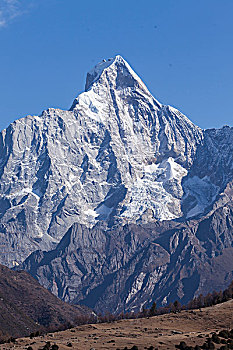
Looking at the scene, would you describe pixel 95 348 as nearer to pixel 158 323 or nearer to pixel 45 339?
pixel 45 339

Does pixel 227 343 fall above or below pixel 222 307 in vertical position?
below

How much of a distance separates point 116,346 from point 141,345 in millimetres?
3848

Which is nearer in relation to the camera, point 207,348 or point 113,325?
point 207,348

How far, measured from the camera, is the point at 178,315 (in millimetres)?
152125

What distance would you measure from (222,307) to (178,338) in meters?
39.0

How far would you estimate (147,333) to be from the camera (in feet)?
421

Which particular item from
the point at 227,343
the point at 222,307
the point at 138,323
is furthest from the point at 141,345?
the point at 222,307

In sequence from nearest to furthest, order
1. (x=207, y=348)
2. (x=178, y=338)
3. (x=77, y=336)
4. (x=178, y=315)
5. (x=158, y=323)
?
1. (x=207, y=348)
2. (x=178, y=338)
3. (x=77, y=336)
4. (x=158, y=323)
5. (x=178, y=315)

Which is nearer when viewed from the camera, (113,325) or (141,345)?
(141,345)

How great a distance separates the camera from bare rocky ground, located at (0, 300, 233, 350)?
377 ft

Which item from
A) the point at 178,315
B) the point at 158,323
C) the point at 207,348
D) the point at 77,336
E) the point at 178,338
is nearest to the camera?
the point at 207,348

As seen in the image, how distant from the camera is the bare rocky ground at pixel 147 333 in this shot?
115 meters

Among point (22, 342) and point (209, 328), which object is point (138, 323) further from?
point (22, 342)

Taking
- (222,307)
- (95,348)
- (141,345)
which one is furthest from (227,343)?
(222,307)
